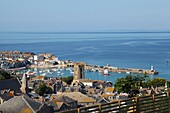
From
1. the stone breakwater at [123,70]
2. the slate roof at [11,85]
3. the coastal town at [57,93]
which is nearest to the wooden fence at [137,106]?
the coastal town at [57,93]

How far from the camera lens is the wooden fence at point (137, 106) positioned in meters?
2.93

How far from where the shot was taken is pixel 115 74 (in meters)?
39.1

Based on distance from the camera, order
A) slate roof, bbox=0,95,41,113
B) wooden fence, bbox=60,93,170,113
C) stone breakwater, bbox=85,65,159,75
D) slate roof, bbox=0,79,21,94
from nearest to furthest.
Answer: wooden fence, bbox=60,93,170,113 < slate roof, bbox=0,95,41,113 < slate roof, bbox=0,79,21,94 < stone breakwater, bbox=85,65,159,75

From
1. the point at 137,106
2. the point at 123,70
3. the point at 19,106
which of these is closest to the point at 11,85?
the point at 19,106

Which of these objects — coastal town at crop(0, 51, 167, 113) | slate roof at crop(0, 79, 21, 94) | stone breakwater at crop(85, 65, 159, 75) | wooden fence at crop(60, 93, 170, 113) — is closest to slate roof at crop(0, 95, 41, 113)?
coastal town at crop(0, 51, 167, 113)

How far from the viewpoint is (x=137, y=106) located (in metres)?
3.30

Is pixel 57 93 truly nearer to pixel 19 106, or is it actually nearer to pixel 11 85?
pixel 11 85

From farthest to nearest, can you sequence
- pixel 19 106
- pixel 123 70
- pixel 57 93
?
1. pixel 123 70
2. pixel 57 93
3. pixel 19 106

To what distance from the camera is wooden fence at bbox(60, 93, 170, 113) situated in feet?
9.62

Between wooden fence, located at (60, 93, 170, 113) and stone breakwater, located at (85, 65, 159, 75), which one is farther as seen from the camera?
stone breakwater, located at (85, 65, 159, 75)

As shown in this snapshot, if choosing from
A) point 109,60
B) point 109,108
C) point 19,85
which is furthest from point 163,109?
point 109,60

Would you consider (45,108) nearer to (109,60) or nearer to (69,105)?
(69,105)

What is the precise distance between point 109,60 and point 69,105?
3806 cm

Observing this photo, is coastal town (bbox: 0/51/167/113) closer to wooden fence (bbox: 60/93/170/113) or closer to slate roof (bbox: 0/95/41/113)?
slate roof (bbox: 0/95/41/113)
